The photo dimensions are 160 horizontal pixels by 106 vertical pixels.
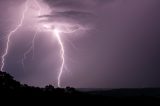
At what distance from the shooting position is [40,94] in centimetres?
4566

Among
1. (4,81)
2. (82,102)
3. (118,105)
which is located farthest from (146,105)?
(4,81)

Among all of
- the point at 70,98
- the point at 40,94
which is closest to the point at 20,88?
the point at 40,94

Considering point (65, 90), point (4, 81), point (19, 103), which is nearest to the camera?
point (19, 103)

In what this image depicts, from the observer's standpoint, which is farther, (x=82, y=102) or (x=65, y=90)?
(x=65, y=90)

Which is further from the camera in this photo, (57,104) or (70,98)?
(70,98)

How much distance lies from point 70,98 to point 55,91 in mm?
5784

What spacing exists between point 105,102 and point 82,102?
3425mm

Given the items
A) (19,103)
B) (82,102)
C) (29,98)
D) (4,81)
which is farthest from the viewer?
(4,81)

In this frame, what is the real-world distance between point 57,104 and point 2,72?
12.7m

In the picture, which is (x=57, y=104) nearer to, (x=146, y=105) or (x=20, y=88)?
(x=20, y=88)

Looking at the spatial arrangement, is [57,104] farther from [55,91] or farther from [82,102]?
[55,91]

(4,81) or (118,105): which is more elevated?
(4,81)

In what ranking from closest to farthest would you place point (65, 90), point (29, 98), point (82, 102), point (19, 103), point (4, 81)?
point (19, 103) < point (29, 98) < point (82, 102) < point (4, 81) < point (65, 90)

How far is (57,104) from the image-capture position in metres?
42.0
